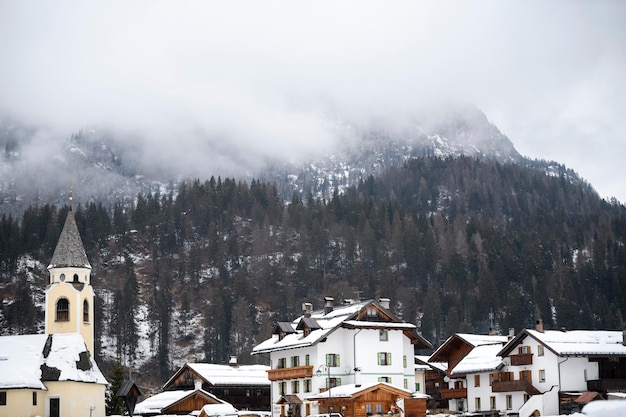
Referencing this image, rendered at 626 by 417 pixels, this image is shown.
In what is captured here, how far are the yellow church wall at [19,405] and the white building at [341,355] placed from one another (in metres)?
22.4

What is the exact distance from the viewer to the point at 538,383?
267 ft

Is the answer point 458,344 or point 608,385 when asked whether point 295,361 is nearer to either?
point 458,344

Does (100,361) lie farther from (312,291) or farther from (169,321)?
(312,291)

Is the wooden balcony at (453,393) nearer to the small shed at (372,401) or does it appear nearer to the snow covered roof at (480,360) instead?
the snow covered roof at (480,360)

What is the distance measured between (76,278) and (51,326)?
5529 millimetres

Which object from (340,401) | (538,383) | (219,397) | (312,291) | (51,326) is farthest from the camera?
(312,291)

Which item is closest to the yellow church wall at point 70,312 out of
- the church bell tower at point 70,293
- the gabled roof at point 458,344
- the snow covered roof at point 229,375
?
the church bell tower at point 70,293

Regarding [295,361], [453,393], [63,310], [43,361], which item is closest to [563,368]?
[453,393]

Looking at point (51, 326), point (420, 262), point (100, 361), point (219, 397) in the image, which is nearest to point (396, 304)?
point (420, 262)

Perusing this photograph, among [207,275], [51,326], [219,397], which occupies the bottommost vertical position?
[219,397]

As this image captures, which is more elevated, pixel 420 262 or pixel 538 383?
pixel 420 262

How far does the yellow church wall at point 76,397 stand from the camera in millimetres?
70562

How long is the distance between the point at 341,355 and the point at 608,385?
22.9m

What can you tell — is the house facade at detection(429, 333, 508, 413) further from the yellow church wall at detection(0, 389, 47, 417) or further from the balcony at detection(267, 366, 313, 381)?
the yellow church wall at detection(0, 389, 47, 417)
